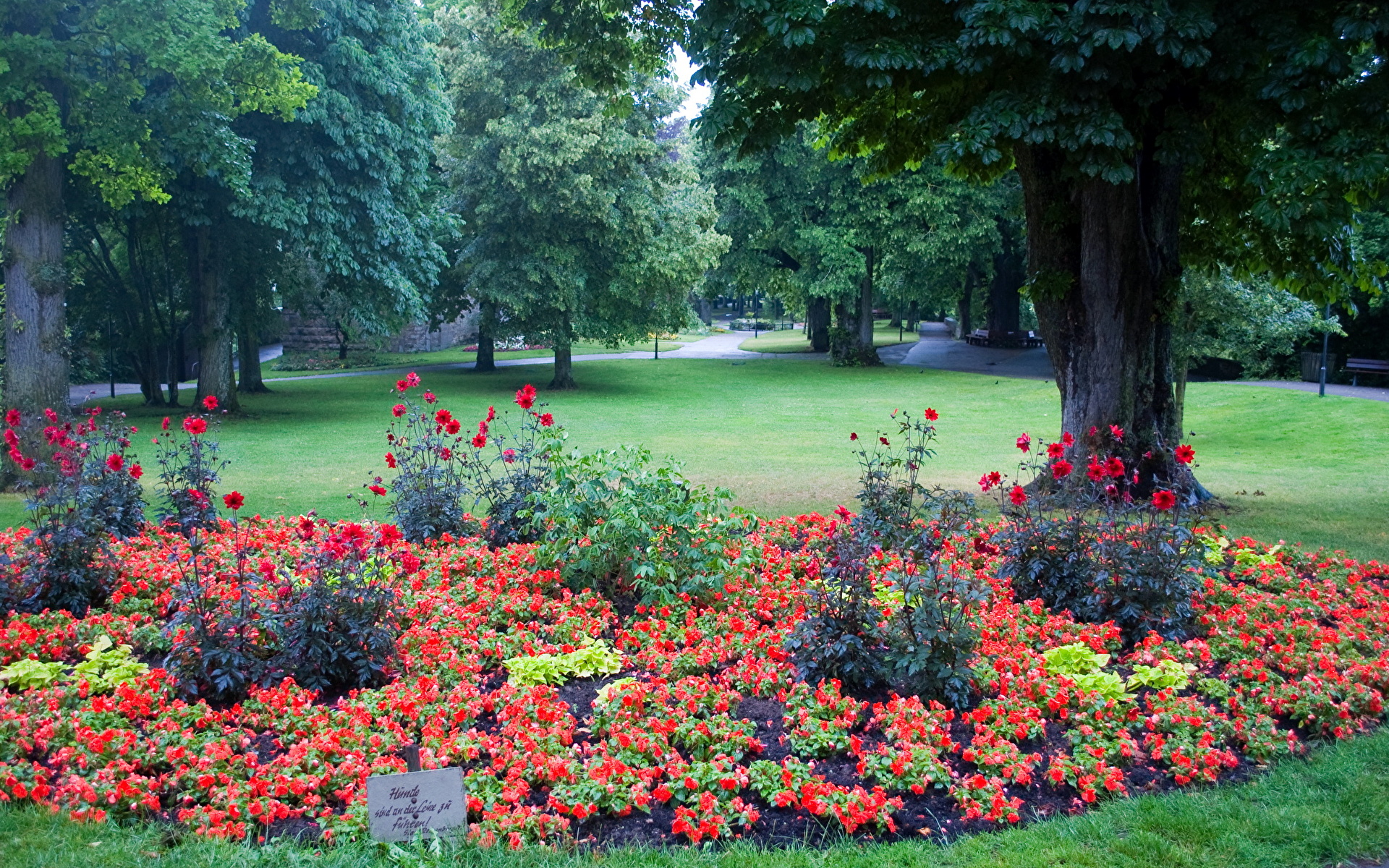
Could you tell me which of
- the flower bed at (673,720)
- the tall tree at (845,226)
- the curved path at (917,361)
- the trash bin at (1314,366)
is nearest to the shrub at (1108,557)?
the flower bed at (673,720)

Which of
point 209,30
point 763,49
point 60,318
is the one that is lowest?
point 60,318

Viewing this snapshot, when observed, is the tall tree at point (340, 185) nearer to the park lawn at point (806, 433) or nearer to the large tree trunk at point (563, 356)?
the park lawn at point (806, 433)

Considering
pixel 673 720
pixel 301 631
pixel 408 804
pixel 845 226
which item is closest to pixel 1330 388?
pixel 845 226

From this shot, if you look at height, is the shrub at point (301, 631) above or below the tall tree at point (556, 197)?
below

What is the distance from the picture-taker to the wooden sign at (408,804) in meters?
3.43

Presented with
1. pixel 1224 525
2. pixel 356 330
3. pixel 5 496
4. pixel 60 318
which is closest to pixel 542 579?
pixel 1224 525

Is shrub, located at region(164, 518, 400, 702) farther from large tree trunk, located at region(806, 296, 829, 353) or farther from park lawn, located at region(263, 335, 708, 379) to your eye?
large tree trunk, located at region(806, 296, 829, 353)

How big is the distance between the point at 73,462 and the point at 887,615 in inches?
233

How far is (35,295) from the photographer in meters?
11.6

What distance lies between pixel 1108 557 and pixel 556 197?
773 inches

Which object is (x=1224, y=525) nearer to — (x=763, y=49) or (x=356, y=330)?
(x=763, y=49)

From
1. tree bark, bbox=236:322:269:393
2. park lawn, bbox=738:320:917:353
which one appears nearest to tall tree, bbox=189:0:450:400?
tree bark, bbox=236:322:269:393

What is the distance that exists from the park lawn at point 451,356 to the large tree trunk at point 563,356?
529cm

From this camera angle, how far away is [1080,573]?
6137mm
